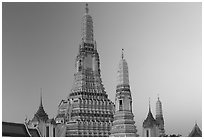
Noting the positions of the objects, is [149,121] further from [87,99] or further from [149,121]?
[87,99]

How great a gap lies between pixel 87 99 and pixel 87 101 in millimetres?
71

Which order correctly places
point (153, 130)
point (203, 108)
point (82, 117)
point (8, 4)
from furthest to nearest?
point (82, 117) → point (153, 130) → point (8, 4) → point (203, 108)

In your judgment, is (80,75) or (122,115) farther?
(80,75)

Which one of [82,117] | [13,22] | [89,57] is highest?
[89,57]

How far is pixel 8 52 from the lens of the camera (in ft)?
26.2

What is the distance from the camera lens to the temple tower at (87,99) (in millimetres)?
13352

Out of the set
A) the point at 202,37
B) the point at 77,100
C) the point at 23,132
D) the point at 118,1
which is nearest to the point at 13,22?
the point at 118,1

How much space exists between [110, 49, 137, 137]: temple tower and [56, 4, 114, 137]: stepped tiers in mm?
2244

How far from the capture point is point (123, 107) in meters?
11.1

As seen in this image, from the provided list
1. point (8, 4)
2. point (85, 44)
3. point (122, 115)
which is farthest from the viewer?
point (85, 44)

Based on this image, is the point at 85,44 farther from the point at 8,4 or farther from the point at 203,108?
the point at 203,108

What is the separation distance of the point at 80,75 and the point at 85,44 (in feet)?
3.90

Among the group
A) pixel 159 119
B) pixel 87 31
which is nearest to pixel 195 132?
pixel 159 119

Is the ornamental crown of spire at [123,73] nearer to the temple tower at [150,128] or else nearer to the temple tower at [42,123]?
the temple tower at [150,128]
